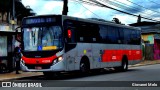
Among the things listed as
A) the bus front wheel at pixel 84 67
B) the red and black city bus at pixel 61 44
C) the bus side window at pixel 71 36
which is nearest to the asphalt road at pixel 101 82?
the red and black city bus at pixel 61 44

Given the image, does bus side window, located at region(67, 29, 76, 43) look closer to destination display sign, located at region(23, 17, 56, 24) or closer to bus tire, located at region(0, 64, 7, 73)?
destination display sign, located at region(23, 17, 56, 24)

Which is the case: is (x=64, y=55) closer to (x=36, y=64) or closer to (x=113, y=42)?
(x=36, y=64)

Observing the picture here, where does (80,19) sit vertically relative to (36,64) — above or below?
above

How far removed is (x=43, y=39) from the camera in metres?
19.1

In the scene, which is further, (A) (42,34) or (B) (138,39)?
(B) (138,39)

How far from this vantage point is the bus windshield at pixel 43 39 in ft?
62.3

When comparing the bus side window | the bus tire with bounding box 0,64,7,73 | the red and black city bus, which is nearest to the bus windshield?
the red and black city bus

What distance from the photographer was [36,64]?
19188mm

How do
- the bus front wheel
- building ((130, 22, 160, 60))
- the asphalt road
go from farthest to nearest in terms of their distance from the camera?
building ((130, 22, 160, 60)), the bus front wheel, the asphalt road

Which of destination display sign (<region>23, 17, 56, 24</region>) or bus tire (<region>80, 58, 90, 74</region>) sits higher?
destination display sign (<region>23, 17, 56, 24</region>)

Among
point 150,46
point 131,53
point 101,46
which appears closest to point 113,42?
point 101,46

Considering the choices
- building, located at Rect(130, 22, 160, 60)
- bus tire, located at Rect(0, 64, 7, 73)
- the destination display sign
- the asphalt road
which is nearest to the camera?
the asphalt road

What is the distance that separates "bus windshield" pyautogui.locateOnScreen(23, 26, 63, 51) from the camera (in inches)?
748

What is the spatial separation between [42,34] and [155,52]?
118ft
